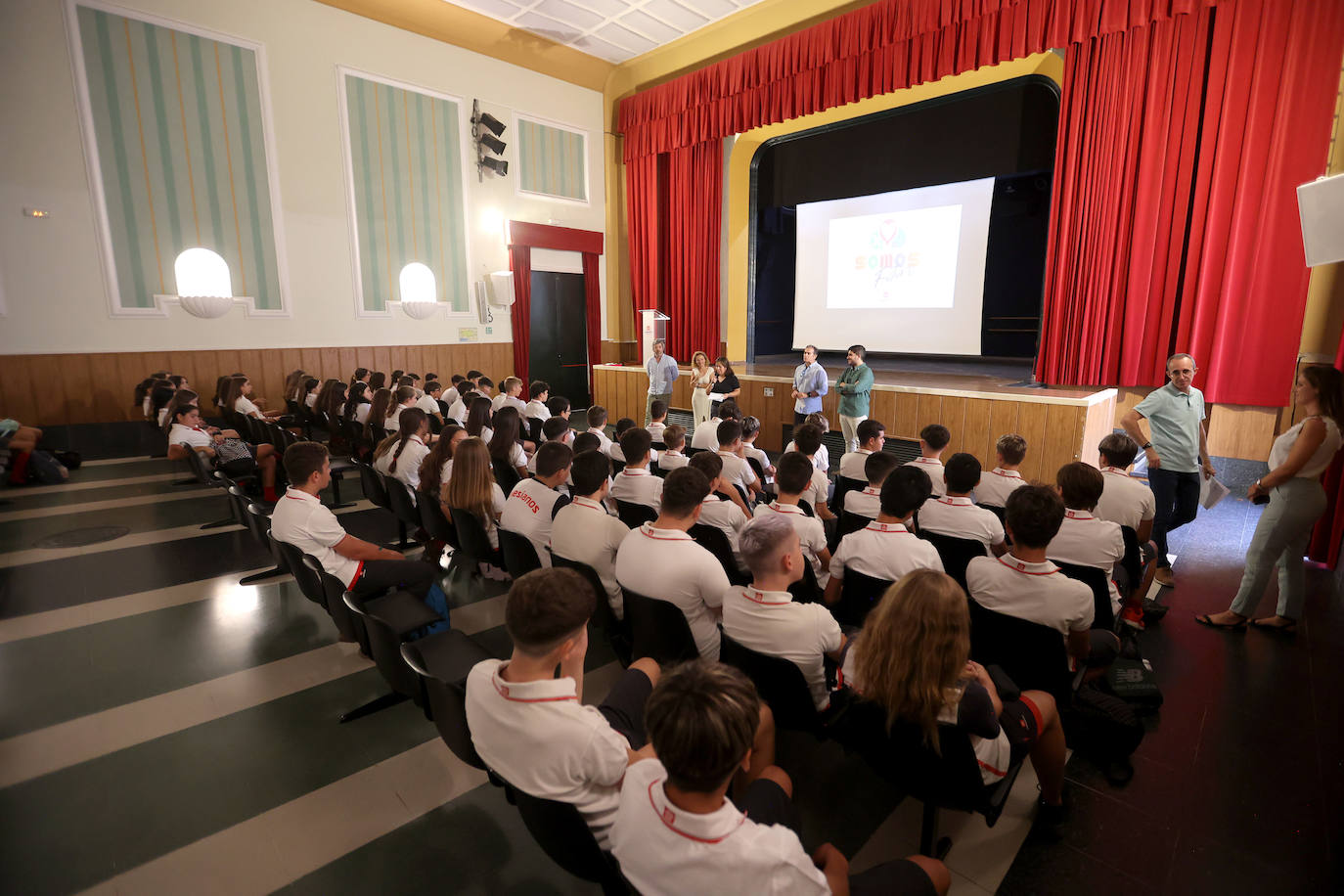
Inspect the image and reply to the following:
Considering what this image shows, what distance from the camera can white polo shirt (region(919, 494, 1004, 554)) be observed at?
2.67 meters

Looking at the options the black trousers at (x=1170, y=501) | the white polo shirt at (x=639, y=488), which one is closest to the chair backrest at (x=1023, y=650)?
the white polo shirt at (x=639, y=488)

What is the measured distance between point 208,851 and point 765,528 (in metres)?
1.98

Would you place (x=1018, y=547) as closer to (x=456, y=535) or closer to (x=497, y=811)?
(x=497, y=811)

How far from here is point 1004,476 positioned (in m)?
3.31

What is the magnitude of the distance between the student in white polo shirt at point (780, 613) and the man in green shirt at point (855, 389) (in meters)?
4.57

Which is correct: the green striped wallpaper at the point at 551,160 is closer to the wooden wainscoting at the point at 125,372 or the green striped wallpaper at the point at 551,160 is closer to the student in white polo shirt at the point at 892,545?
the wooden wainscoting at the point at 125,372

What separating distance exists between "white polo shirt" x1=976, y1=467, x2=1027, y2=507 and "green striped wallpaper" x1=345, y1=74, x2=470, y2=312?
8071 mm

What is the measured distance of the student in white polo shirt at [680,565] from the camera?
6.95 ft

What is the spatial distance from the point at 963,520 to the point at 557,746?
2099 millimetres

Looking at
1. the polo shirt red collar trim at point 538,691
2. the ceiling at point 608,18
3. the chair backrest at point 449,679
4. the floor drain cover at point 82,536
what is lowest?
the floor drain cover at point 82,536

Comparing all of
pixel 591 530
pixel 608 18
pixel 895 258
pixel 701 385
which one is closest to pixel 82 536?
pixel 591 530

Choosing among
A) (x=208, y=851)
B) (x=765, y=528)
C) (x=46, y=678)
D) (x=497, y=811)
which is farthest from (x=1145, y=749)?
(x=46, y=678)

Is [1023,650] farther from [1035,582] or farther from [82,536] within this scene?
[82,536]

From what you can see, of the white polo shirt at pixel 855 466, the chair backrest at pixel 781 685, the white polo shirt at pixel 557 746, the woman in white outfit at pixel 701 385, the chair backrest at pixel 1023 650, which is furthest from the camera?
the woman in white outfit at pixel 701 385
